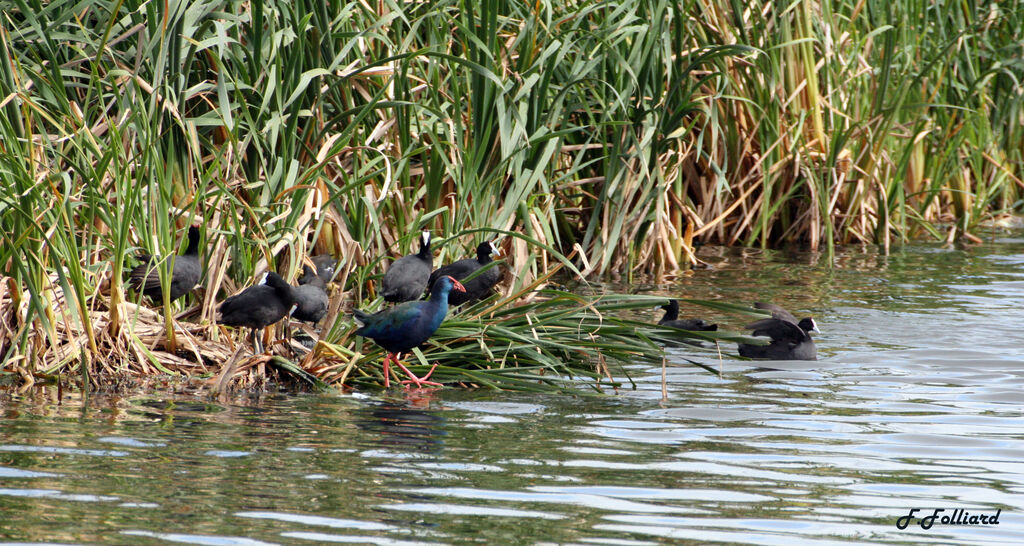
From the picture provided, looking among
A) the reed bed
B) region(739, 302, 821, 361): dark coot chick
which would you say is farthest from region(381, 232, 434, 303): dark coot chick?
region(739, 302, 821, 361): dark coot chick

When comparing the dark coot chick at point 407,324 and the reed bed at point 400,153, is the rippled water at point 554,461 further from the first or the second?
the reed bed at point 400,153

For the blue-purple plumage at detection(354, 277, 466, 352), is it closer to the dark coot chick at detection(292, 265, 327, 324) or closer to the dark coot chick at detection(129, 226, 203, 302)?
the dark coot chick at detection(292, 265, 327, 324)

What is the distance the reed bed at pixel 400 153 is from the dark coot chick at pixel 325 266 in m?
0.11

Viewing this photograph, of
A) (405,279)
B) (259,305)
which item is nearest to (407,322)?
(259,305)

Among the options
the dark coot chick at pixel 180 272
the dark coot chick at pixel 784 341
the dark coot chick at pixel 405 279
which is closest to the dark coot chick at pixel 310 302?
the dark coot chick at pixel 405 279

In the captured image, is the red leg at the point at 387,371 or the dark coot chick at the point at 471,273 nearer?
the red leg at the point at 387,371

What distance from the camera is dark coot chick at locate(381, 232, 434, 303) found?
6.95 metres

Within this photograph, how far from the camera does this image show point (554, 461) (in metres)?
4.73

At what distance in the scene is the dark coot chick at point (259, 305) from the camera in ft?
20.2

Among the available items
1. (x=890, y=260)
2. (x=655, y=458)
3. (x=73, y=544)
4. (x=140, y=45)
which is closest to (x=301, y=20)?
(x=140, y=45)

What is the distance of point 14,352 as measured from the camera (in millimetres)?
6062

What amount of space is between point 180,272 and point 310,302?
0.69 metres

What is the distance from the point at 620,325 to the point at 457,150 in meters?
1.71

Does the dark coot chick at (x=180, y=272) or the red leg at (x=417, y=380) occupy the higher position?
the dark coot chick at (x=180, y=272)
